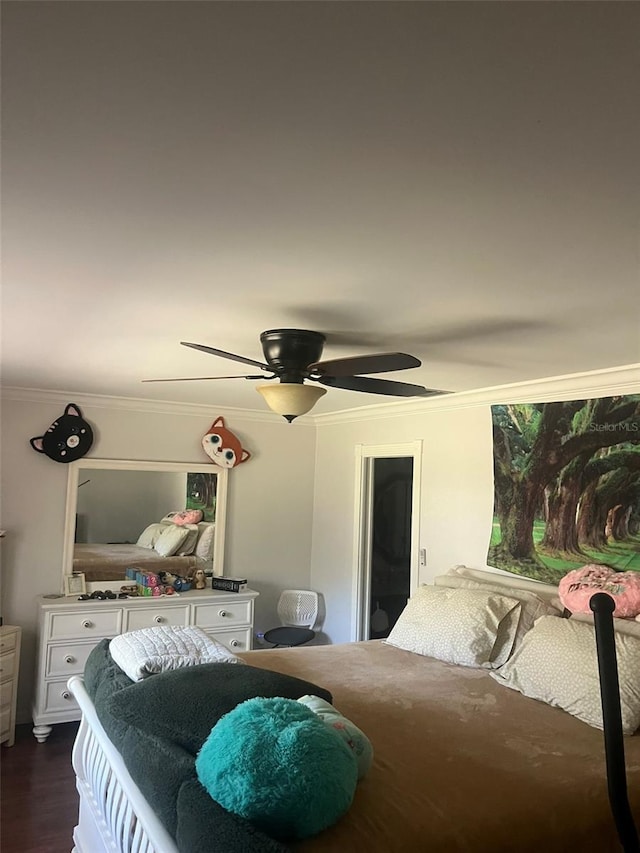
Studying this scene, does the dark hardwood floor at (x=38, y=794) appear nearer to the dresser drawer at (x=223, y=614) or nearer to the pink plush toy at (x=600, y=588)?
the dresser drawer at (x=223, y=614)

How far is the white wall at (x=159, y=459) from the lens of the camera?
13.8 feet

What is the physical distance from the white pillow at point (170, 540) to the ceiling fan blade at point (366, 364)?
9.75ft

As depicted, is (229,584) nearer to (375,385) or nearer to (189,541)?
(189,541)

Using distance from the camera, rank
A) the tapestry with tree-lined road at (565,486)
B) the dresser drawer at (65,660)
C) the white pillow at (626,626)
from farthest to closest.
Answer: the dresser drawer at (65,660)
the tapestry with tree-lined road at (565,486)
the white pillow at (626,626)

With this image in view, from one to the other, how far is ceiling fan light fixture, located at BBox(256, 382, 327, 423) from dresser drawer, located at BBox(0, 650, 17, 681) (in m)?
2.65

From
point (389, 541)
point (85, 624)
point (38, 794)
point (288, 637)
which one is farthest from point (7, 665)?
point (389, 541)

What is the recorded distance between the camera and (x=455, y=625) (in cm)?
313

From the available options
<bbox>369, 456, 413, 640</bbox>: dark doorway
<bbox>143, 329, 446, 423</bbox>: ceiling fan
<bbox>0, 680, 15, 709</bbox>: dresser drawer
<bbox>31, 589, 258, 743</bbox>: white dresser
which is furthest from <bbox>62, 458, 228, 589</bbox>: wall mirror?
<bbox>143, 329, 446, 423</bbox>: ceiling fan

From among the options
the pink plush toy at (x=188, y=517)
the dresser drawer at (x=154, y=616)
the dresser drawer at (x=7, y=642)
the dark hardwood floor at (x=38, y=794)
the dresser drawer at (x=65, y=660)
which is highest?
the pink plush toy at (x=188, y=517)

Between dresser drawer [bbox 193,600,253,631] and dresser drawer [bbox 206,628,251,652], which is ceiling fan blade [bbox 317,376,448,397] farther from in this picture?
dresser drawer [bbox 206,628,251,652]

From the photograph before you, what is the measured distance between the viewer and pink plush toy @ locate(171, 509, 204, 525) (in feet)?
15.9

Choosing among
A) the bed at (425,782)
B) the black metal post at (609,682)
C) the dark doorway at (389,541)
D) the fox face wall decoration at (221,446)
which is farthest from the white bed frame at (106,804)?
the dark doorway at (389,541)

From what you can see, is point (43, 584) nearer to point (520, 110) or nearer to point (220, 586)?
point (220, 586)

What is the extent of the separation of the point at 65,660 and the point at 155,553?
3.25 feet
